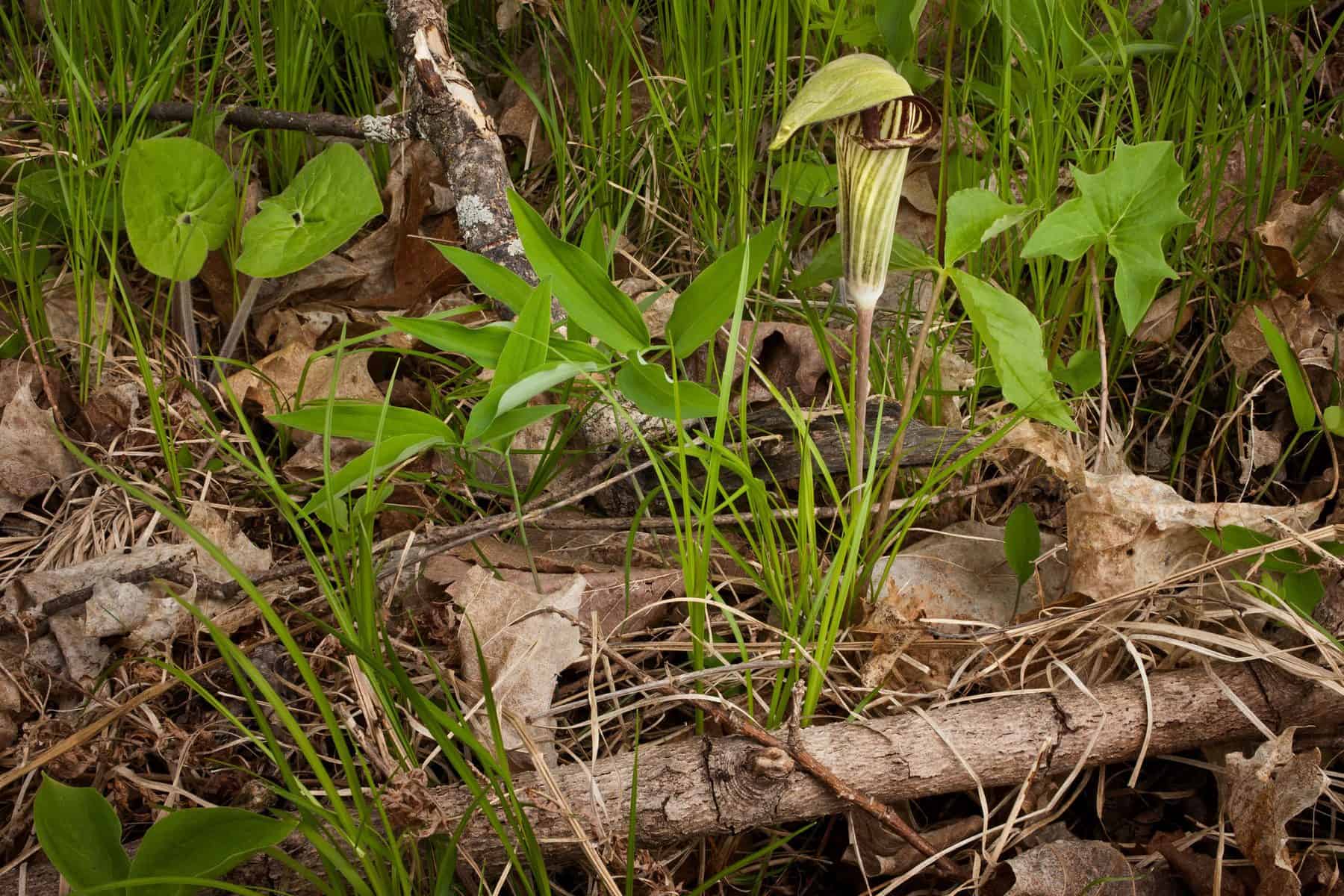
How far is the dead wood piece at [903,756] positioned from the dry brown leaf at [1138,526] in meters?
0.18

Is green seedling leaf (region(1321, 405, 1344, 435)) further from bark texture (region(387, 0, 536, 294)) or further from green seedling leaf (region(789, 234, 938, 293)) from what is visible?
bark texture (region(387, 0, 536, 294))

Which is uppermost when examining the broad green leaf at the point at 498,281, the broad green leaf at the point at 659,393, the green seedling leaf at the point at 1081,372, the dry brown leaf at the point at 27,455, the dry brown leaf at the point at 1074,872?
the broad green leaf at the point at 498,281

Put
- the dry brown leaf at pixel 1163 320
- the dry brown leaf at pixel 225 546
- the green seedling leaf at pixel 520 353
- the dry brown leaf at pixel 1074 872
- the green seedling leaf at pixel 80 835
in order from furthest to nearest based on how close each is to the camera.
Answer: the dry brown leaf at pixel 1163 320 → the dry brown leaf at pixel 225 546 → the green seedling leaf at pixel 520 353 → the dry brown leaf at pixel 1074 872 → the green seedling leaf at pixel 80 835

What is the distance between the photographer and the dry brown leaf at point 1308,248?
5.87 ft

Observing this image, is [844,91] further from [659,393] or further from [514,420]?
[514,420]

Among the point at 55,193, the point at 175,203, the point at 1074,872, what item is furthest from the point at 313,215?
the point at 1074,872

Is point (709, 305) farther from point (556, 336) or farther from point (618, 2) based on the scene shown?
point (618, 2)

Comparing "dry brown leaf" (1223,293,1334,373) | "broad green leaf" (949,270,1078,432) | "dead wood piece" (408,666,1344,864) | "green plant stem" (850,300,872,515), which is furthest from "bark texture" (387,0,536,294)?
"dry brown leaf" (1223,293,1334,373)

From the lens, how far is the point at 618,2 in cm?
209

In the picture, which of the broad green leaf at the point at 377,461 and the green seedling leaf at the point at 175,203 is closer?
the broad green leaf at the point at 377,461

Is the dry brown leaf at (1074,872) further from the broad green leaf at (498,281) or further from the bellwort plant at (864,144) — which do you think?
the broad green leaf at (498,281)

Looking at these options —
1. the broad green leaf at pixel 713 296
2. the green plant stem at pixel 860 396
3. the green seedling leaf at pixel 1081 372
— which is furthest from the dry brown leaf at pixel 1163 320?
the broad green leaf at pixel 713 296

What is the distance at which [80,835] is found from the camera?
3.34 ft

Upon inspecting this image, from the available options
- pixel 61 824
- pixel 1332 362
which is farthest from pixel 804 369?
pixel 61 824
